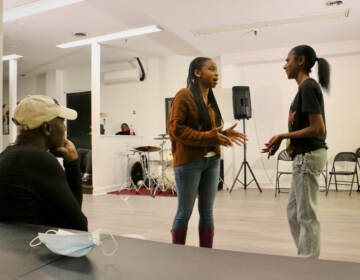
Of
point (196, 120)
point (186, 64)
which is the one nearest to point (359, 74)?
point (186, 64)

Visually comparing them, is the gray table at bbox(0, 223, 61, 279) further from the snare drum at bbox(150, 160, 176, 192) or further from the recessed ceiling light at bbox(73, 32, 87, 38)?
the recessed ceiling light at bbox(73, 32, 87, 38)

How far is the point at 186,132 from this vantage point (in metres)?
1.75

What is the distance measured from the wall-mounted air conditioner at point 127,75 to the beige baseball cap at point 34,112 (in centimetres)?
631

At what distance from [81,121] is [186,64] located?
3198mm

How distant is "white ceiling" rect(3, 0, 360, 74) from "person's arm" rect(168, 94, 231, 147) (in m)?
2.85

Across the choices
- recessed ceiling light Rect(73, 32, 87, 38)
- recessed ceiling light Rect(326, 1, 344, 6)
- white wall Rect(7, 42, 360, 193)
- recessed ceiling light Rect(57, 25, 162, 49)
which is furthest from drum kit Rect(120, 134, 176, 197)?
recessed ceiling light Rect(326, 1, 344, 6)

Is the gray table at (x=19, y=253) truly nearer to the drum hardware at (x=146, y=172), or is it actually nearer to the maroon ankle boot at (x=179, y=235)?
the maroon ankle boot at (x=179, y=235)

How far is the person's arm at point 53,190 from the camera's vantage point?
3.45 ft

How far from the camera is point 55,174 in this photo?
1.08 meters

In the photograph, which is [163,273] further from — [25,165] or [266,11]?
[266,11]

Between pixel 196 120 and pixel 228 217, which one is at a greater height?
pixel 196 120

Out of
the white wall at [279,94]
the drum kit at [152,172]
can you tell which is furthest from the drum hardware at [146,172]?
the white wall at [279,94]

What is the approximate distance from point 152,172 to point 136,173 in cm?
47

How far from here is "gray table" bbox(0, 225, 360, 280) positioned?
2.10ft
